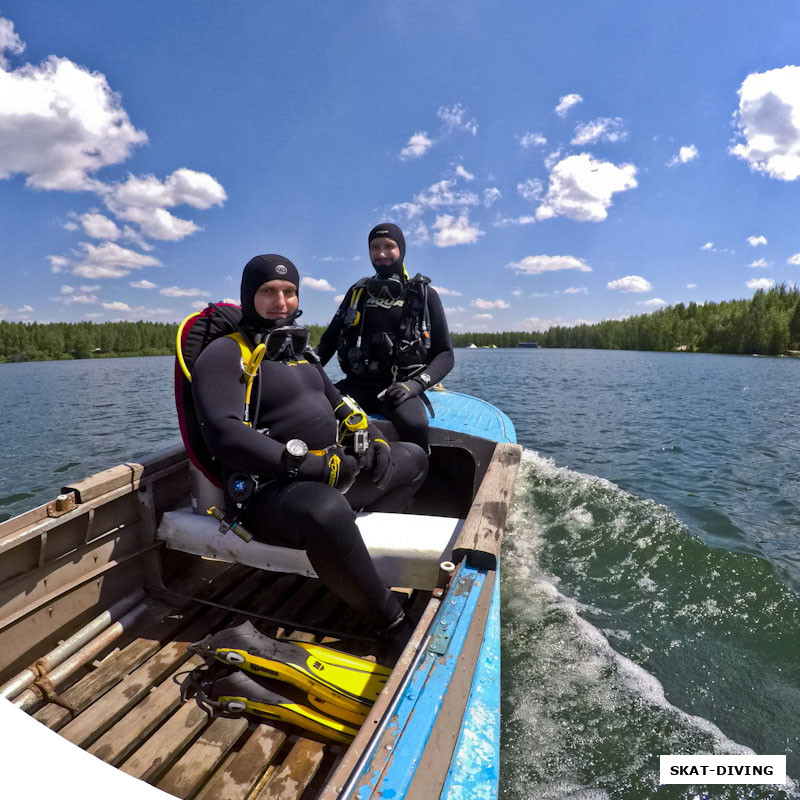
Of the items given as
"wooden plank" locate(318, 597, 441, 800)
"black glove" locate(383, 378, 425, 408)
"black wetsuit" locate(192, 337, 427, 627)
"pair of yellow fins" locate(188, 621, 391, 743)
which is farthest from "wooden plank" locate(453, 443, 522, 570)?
"black glove" locate(383, 378, 425, 408)

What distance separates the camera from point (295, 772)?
86.1 inches

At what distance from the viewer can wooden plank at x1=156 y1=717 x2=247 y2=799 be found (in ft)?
6.86

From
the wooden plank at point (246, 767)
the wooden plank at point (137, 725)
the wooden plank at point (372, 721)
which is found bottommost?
the wooden plank at point (246, 767)

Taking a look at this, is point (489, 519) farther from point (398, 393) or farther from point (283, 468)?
point (398, 393)

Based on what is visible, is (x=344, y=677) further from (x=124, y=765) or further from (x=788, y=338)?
(x=788, y=338)

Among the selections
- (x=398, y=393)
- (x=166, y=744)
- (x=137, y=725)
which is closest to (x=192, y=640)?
(x=137, y=725)

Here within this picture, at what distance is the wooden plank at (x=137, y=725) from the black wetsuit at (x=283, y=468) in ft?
3.13

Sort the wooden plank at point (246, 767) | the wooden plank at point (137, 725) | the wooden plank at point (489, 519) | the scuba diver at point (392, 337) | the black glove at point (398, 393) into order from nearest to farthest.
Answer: the wooden plank at point (246, 767), the wooden plank at point (137, 725), the wooden plank at point (489, 519), the black glove at point (398, 393), the scuba diver at point (392, 337)

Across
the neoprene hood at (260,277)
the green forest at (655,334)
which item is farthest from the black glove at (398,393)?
the green forest at (655,334)

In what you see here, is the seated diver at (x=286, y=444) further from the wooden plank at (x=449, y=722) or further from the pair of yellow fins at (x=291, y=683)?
the wooden plank at (x=449, y=722)

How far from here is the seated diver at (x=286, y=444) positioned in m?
2.65

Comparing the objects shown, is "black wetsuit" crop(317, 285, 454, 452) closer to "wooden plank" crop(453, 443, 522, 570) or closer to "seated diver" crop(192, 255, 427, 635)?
"wooden plank" crop(453, 443, 522, 570)

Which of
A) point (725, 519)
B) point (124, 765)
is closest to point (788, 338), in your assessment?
point (725, 519)

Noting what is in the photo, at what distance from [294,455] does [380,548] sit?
915mm
